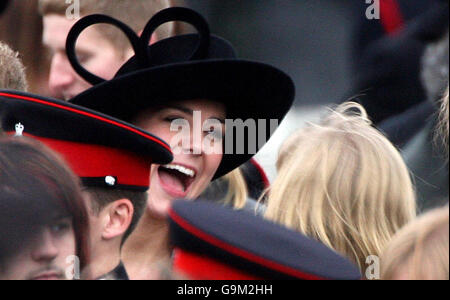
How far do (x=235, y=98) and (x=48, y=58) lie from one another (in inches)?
23.7

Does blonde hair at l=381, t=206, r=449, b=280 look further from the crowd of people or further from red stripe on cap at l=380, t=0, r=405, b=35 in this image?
red stripe on cap at l=380, t=0, r=405, b=35

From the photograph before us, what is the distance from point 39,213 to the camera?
6.10ft

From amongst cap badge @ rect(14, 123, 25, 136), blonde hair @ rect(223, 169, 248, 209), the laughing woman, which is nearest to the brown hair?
the laughing woman

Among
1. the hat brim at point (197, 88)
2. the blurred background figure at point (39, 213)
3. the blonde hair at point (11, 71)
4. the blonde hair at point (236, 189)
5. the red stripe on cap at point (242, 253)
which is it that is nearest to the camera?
the red stripe on cap at point (242, 253)

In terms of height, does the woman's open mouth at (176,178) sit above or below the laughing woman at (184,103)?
below

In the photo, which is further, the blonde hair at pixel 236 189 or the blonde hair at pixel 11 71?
the blonde hair at pixel 236 189

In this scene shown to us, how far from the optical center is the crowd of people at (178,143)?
1.90 meters

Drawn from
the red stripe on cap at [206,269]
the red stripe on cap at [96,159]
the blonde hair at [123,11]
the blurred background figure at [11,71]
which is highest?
the blonde hair at [123,11]

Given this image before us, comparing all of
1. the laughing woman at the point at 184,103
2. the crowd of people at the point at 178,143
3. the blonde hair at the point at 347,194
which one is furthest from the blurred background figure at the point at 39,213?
the blonde hair at the point at 347,194

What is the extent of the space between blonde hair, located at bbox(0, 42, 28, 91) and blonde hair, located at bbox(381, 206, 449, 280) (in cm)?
133

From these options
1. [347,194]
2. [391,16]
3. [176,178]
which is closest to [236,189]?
[176,178]

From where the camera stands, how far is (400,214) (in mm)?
2090

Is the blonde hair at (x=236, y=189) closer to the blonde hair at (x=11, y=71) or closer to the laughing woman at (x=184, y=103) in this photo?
the laughing woman at (x=184, y=103)

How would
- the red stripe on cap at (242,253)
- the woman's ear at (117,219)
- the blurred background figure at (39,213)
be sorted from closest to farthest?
the red stripe on cap at (242,253) < the blurred background figure at (39,213) < the woman's ear at (117,219)
